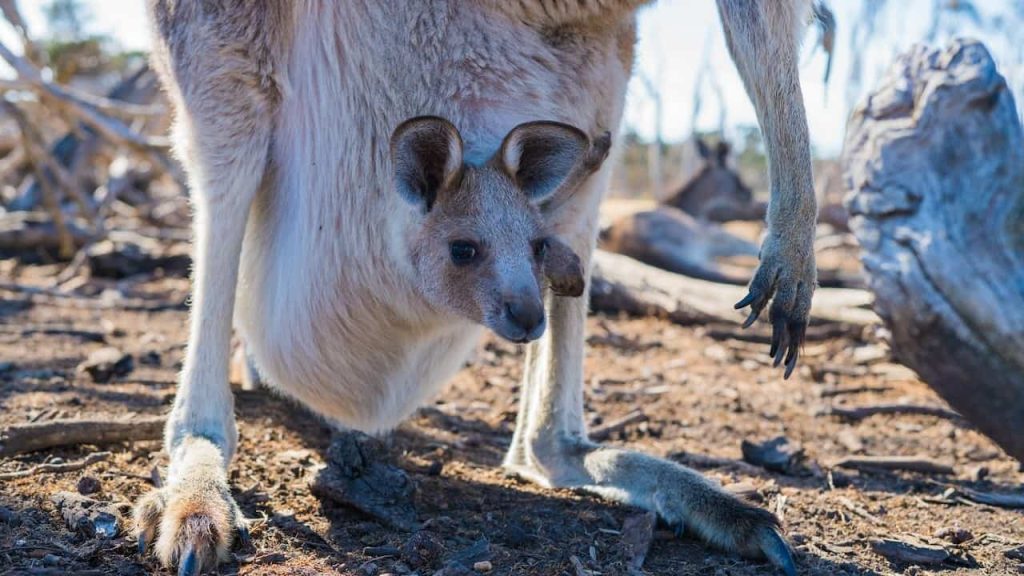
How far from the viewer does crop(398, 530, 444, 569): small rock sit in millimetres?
2207

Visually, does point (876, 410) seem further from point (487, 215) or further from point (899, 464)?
point (487, 215)

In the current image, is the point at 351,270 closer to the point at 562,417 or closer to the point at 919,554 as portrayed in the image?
the point at 562,417

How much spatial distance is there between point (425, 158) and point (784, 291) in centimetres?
99

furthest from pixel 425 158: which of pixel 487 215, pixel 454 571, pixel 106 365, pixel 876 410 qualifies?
pixel 876 410

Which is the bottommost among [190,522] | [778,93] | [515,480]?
[515,480]

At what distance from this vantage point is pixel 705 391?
174 inches

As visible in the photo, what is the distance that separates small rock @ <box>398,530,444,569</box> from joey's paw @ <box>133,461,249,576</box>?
1.29 ft

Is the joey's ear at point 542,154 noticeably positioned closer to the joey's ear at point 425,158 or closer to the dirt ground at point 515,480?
the joey's ear at point 425,158

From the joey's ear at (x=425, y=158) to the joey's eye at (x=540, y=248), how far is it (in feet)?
0.91

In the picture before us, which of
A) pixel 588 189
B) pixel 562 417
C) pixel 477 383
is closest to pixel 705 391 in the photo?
pixel 477 383

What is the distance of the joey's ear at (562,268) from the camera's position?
2.45 m

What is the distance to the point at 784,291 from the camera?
2.36 meters

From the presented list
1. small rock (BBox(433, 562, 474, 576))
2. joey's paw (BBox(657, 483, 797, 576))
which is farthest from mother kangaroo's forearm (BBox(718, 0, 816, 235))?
small rock (BBox(433, 562, 474, 576))

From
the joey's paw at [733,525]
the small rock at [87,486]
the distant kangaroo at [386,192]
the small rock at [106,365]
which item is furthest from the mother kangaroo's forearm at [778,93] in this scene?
the small rock at [106,365]
